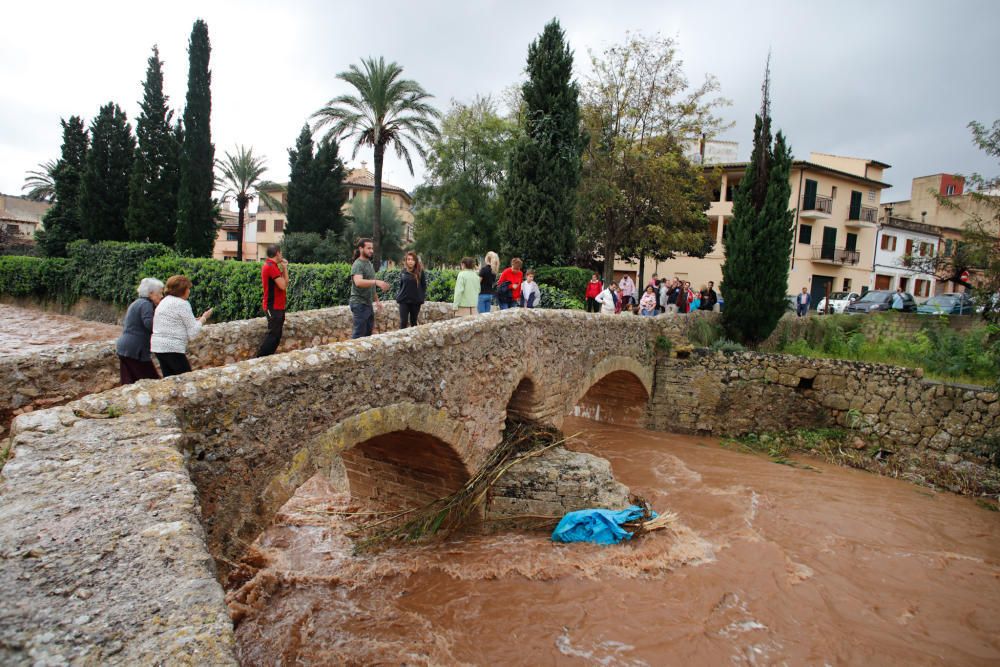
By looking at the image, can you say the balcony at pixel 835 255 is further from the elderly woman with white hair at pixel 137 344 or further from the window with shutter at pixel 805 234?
the elderly woman with white hair at pixel 137 344

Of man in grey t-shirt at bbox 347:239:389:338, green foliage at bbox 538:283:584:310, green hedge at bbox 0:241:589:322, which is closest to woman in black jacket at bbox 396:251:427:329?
man in grey t-shirt at bbox 347:239:389:338

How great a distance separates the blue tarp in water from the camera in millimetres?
7871

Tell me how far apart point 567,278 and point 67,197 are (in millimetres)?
25225

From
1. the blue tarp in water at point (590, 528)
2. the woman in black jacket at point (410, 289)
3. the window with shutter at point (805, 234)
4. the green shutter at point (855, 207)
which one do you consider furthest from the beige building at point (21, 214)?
the green shutter at point (855, 207)

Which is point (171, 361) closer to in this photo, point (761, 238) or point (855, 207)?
point (761, 238)

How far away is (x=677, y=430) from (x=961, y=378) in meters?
6.37

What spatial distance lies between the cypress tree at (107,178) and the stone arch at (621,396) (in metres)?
22.8

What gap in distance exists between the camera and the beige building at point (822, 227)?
3047cm

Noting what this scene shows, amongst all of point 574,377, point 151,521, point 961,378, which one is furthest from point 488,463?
point 961,378

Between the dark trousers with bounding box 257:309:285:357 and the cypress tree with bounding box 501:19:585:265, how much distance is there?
10.7 m

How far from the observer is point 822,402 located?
526 inches

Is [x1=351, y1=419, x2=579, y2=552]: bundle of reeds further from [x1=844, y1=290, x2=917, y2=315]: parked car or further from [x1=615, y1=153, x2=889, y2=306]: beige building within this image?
[x1=615, y1=153, x2=889, y2=306]: beige building

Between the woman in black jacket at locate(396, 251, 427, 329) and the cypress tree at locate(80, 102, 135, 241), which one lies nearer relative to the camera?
the woman in black jacket at locate(396, 251, 427, 329)

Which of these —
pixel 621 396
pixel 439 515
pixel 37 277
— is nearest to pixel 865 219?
pixel 621 396
